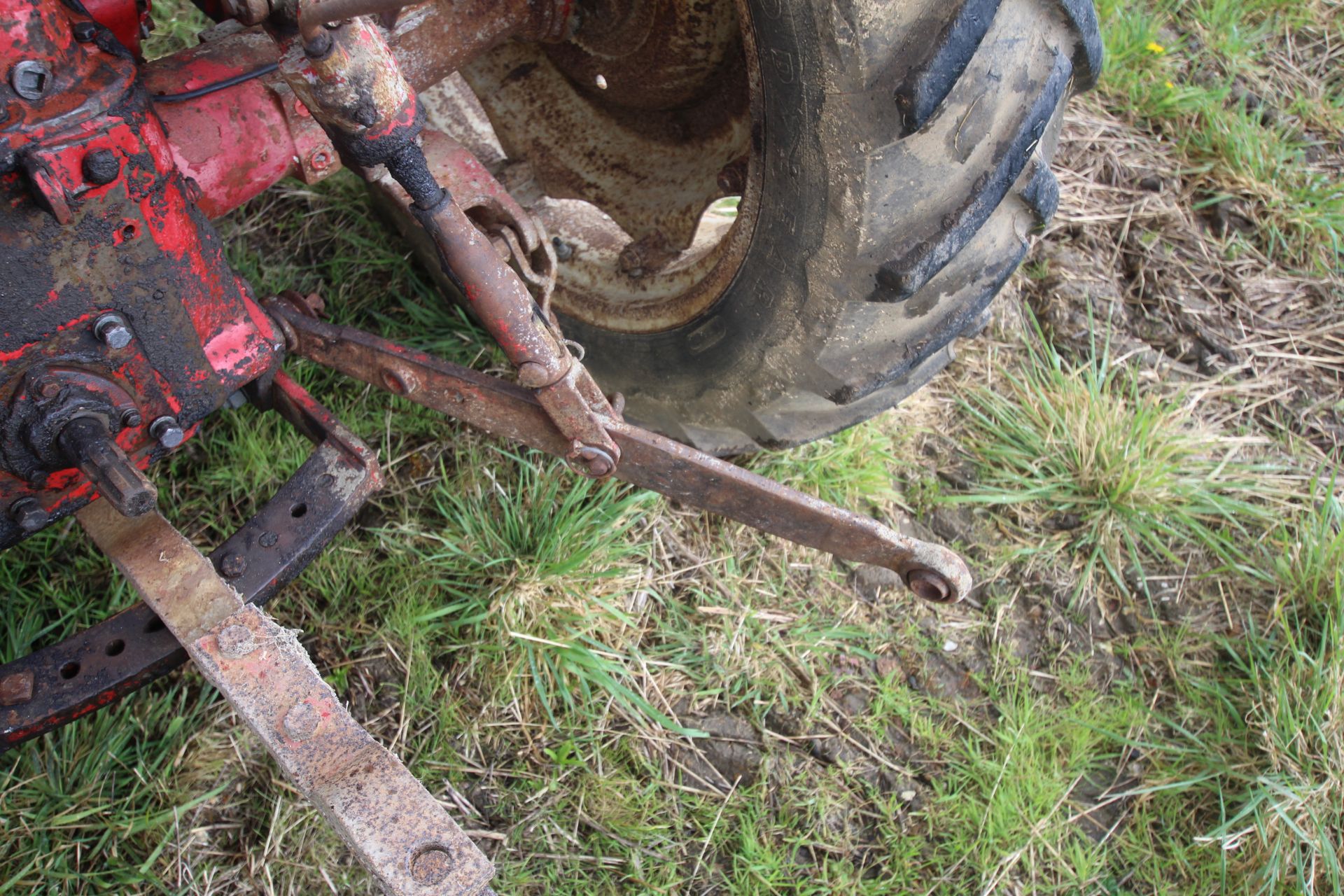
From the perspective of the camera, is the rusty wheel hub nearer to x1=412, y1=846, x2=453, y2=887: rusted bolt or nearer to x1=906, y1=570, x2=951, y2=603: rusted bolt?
x1=906, y1=570, x2=951, y2=603: rusted bolt

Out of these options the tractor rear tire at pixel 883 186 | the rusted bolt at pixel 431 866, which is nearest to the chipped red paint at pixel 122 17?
the tractor rear tire at pixel 883 186

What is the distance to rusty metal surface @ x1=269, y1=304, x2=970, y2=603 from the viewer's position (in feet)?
5.35

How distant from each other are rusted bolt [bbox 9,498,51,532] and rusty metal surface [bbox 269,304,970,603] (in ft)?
1.45

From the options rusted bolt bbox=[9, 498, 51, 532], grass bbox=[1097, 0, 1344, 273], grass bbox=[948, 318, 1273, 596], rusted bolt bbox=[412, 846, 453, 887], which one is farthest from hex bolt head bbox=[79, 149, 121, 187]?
grass bbox=[1097, 0, 1344, 273]

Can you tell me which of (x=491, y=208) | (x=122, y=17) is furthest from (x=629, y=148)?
(x=122, y=17)

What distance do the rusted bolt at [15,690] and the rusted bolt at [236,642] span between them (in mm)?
360

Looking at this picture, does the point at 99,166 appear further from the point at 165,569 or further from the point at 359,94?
the point at 165,569

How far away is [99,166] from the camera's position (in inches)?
47.3

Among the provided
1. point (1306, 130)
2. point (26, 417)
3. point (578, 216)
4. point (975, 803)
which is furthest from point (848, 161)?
point (1306, 130)

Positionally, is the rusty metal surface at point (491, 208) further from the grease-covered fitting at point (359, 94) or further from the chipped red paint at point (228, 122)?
the grease-covered fitting at point (359, 94)

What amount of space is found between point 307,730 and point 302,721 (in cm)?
1

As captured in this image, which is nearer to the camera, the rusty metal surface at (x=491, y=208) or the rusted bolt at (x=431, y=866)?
the rusted bolt at (x=431, y=866)

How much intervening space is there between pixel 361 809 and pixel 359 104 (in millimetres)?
830

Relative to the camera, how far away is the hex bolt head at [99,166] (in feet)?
3.93
